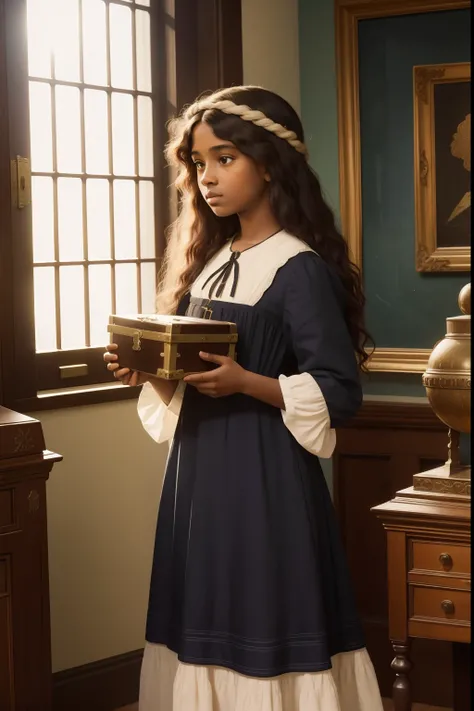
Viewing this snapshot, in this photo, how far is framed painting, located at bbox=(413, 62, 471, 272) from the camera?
374 centimetres

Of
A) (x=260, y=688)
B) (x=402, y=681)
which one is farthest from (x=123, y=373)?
(x=402, y=681)

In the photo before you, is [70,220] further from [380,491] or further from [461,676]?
[461,676]

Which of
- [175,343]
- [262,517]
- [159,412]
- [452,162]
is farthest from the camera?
[452,162]

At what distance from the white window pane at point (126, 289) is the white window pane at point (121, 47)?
0.63 meters

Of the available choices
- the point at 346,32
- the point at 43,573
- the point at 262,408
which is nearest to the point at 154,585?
the point at 43,573

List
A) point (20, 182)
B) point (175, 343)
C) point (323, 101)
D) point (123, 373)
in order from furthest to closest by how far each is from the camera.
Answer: point (323, 101) → point (20, 182) → point (123, 373) → point (175, 343)

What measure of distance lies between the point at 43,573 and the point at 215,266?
0.90 metres

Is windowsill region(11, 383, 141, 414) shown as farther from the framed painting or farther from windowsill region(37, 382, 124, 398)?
the framed painting

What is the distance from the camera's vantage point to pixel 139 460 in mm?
3812

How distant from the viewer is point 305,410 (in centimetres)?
259

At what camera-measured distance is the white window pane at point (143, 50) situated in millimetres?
3877

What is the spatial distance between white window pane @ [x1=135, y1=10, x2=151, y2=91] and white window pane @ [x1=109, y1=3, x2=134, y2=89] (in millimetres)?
43

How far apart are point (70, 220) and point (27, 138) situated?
0.35 metres

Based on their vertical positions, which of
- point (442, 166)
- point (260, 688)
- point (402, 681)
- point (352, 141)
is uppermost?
point (352, 141)
